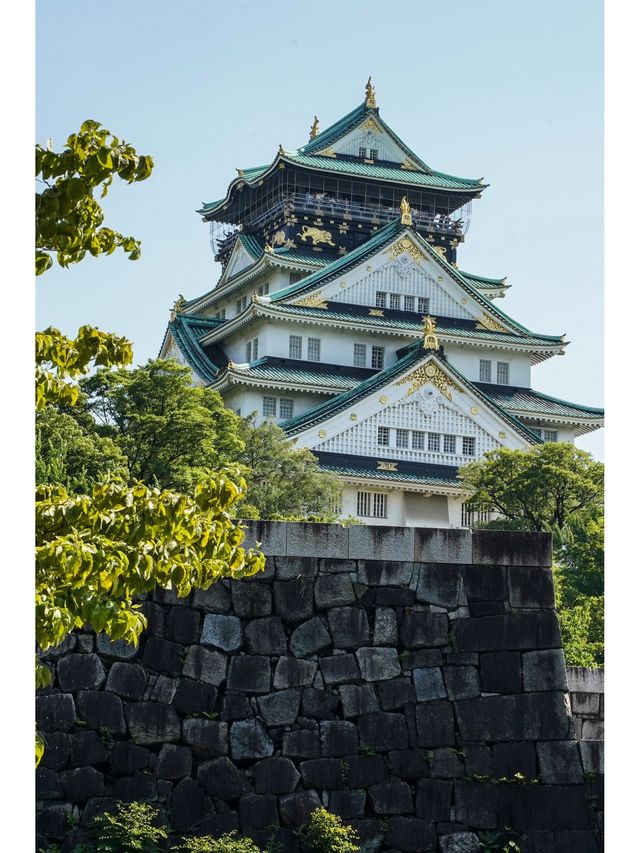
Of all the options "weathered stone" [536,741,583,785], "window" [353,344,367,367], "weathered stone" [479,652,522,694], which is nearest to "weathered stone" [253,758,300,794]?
"weathered stone" [479,652,522,694]

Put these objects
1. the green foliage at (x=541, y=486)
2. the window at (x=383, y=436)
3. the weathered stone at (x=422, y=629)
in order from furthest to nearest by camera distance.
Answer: the window at (x=383, y=436) < the green foliage at (x=541, y=486) < the weathered stone at (x=422, y=629)

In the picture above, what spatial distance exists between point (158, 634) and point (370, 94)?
39.2 meters

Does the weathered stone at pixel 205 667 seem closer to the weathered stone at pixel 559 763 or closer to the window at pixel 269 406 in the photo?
the weathered stone at pixel 559 763

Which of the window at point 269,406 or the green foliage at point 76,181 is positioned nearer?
the green foliage at point 76,181

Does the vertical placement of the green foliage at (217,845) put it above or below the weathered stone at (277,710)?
below

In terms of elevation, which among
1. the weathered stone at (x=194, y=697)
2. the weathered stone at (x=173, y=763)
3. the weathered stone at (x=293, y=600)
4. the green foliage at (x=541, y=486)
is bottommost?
the weathered stone at (x=173, y=763)

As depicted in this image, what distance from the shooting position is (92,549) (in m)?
7.19

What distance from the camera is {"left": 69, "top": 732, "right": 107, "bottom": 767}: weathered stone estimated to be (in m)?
10.6

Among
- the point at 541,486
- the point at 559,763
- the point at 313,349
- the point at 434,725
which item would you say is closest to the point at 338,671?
the point at 434,725

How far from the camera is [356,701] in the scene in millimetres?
10922

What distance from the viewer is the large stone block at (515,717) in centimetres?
1092

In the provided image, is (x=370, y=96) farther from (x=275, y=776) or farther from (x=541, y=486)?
(x=275, y=776)

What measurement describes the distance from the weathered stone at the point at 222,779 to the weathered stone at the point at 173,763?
106 millimetres

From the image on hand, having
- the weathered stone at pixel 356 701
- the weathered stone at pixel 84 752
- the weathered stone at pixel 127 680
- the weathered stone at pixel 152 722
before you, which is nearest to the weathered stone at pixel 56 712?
the weathered stone at pixel 84 752
